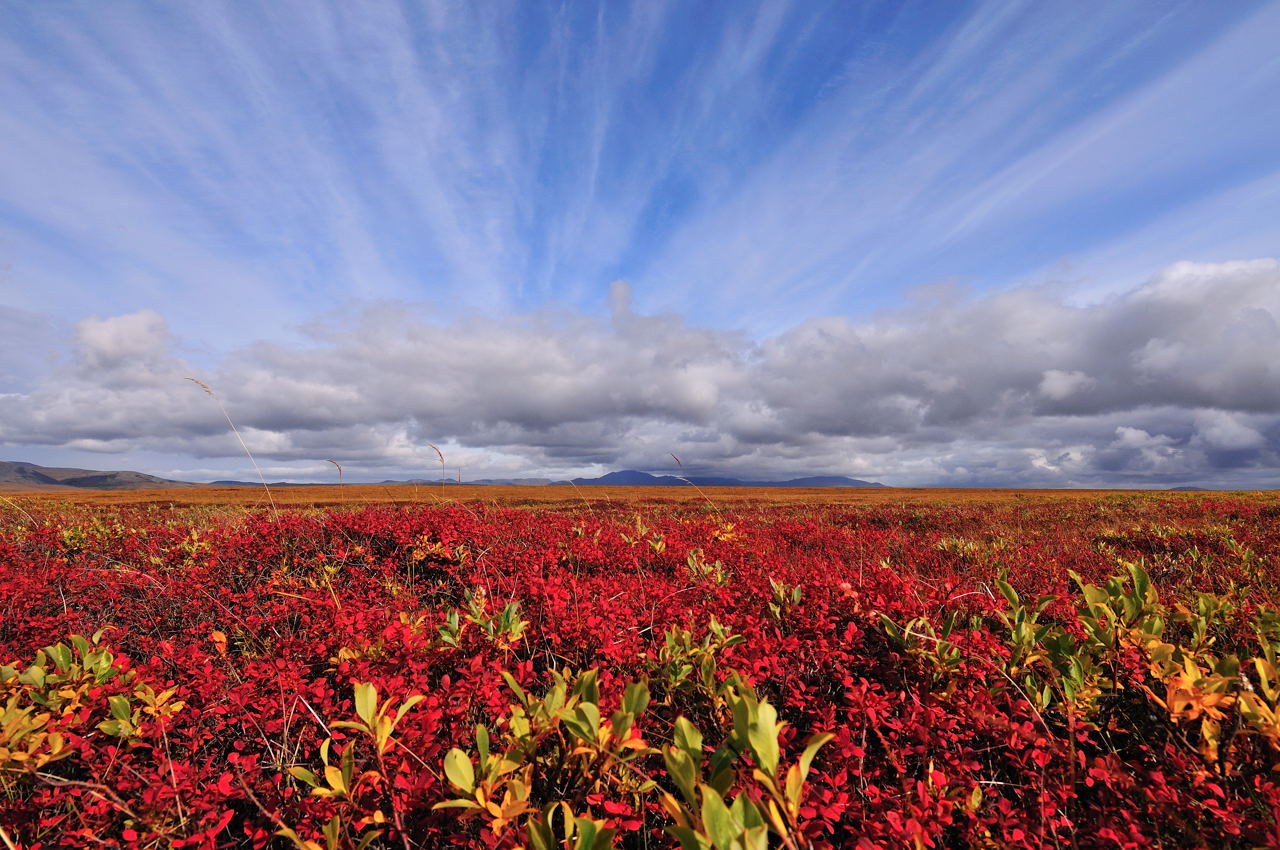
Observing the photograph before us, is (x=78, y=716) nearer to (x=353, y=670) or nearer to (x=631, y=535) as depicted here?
(x=353, y=670)

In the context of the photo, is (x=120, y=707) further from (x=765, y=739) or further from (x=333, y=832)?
(x=765, y=739)

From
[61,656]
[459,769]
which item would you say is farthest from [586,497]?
[459,769]

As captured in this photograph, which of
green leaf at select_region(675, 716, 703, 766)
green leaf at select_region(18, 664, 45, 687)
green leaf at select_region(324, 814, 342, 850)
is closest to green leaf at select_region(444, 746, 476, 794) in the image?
green leaf at select_region(324, 814, 342, 850)

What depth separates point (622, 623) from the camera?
383 cm

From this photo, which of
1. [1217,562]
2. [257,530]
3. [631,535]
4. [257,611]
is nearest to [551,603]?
[257,611]

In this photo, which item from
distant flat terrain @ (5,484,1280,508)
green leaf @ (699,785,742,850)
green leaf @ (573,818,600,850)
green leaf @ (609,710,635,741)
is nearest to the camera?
green leaf @ (699,785,742,850)

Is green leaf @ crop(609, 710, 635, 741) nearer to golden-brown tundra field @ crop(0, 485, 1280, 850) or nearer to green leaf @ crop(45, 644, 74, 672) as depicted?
golden-brown tundra field @ crop(0, 485, 1280, 850)

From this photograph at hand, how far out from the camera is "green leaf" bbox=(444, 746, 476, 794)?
180cm

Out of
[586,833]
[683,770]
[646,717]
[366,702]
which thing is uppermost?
[683,770]

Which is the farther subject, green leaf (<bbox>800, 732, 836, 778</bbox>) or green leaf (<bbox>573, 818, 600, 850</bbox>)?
green leaf (<bbox>573, 818, 600, 850</bbox>)

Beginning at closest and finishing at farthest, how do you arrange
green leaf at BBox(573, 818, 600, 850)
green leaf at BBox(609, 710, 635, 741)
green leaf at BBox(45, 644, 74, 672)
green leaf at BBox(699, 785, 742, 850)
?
green leaf at BBox(699, 785, 742, 850) → green leaf at BBox(573, 818, 600, 850) → green leaf at BBox(609, 710, 635, 741) → green leaf at BBox(45, 644, 74, 672)

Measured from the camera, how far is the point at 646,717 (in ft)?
9.31

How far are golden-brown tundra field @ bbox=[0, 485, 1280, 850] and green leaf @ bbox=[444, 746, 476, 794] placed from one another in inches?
0.4

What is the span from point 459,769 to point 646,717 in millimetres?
1270
